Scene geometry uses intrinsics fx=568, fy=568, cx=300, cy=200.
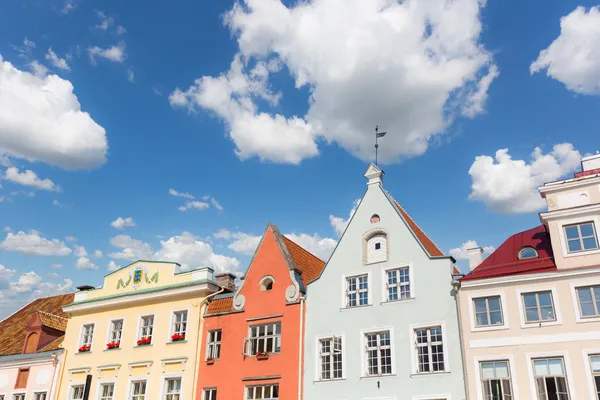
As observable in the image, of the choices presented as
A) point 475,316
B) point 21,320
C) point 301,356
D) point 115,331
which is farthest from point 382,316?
point 21,320

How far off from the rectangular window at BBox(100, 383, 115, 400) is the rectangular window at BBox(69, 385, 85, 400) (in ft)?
6.46

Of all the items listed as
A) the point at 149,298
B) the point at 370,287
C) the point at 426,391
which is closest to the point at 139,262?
the point at 149,298

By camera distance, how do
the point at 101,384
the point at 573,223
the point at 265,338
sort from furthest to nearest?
the point at 101,384
the point at 265,338
the point at 573,223

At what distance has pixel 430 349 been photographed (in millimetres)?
30625

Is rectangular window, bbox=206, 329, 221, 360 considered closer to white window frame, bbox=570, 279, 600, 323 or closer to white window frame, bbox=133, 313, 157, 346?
white window frame, bbox=133, 313, 157, 346

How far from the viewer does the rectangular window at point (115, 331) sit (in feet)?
139

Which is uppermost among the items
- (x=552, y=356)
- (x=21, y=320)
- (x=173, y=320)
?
(x=21, y=320)

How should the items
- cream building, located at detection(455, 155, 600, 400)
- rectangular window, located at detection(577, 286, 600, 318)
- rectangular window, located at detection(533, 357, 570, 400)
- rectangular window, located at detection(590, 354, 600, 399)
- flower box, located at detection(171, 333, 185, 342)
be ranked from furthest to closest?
flower box, located at detection(171, 333, 185, 342) → rectangular window, located at detection(577, 286, 600, 318) → cream building, located at detection(455, 155, 600, 400) → rectangular window, located at detection(533, 357, 570, 400) → rectangular window, located at detection(590, 354, 600, 399)

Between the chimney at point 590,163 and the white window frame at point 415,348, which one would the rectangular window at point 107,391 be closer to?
the white window frame at point 415,348

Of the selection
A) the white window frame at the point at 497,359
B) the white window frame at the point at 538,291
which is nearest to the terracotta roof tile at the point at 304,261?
the white window frame at the point at 497,359

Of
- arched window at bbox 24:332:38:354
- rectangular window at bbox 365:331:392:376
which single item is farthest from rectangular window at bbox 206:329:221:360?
arched window at bbox 24:332:38:354

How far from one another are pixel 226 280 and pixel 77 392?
13.7 meters

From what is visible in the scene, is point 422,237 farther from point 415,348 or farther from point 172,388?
point 172,388

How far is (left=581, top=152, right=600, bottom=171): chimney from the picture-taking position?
31891 mm
